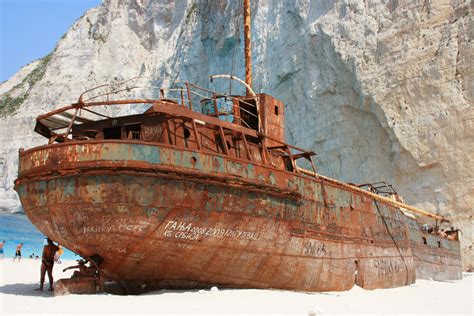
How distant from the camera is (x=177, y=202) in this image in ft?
30.3

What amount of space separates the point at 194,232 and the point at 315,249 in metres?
3.57

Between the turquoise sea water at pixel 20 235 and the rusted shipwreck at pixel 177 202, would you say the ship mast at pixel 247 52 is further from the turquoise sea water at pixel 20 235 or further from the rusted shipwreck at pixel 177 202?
the turquoise sea water at pixel 20 235

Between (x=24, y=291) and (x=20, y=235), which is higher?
(x=20, y=235)

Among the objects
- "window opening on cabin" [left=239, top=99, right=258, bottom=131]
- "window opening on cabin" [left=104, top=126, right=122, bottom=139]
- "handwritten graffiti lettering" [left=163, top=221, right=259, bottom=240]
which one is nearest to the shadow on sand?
"handwritten graffiti lettering" [left=163, top=221, right=259, bottom=240]

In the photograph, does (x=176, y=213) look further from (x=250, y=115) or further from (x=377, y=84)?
(x=377, y=84)

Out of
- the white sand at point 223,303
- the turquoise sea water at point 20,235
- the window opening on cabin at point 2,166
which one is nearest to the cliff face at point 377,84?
the white sand at point 223,303

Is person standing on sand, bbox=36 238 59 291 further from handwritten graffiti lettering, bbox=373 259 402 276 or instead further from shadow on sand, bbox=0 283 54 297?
handwritten graffiti lettering, bbox=373 259 402 276

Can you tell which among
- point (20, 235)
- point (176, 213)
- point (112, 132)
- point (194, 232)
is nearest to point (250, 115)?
point (112, 132)

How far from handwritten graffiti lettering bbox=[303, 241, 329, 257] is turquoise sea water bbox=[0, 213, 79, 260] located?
41.1m

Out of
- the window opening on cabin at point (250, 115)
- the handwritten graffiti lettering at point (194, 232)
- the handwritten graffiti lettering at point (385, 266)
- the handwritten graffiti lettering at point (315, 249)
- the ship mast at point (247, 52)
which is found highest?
the ship mast at point (247, 52)

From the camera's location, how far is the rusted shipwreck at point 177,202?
9.02 m

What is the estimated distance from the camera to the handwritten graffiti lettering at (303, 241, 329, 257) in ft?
38.3

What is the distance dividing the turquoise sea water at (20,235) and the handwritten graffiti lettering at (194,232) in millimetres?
42394

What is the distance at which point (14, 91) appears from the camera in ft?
228
